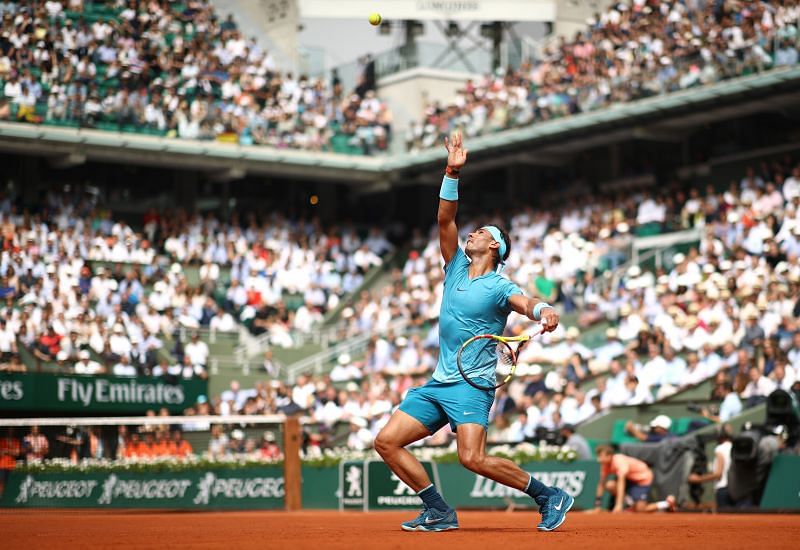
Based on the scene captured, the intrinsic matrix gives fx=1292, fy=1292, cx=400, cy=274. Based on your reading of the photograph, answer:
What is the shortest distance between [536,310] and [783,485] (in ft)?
31.1

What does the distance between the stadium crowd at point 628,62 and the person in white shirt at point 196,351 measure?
27.9 ft

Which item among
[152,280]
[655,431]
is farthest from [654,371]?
[152,280]

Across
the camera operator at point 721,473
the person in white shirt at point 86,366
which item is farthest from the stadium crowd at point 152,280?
the camera operator at point 721,473

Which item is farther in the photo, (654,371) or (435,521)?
(654,371)

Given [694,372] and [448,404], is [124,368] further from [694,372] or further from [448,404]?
[448,404]

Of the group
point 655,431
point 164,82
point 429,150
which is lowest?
point 655,431

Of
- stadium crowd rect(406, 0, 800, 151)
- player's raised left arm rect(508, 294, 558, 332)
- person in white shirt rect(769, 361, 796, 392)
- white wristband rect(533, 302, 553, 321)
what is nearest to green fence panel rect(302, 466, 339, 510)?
person in white shirt rect(769, 361, 796, 392)

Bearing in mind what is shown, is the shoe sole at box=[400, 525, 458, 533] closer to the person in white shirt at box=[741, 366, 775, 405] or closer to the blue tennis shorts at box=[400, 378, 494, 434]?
the blue tennis shorts at box=[400, 378, 494, 434]

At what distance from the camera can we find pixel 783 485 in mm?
17000

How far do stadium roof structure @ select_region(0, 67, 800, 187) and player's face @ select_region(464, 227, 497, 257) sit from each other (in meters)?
17.3

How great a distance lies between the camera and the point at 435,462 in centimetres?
2088

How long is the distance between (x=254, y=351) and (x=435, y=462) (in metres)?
11.0

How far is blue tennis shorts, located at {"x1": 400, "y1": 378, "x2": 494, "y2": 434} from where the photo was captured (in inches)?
371

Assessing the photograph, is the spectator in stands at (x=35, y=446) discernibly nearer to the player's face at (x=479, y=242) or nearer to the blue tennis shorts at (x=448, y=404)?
→ the blue tennis shorts at (x=448, y=404)
